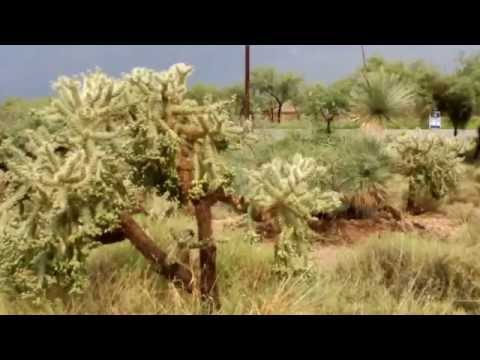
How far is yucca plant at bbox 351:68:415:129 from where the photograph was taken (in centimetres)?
1344

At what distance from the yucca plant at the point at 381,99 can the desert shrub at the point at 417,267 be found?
7.00 metres

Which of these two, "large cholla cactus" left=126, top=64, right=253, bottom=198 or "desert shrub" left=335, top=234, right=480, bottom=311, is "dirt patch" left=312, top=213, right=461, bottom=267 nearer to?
"desert shrub" left=335, top=234, right=480, bottom=311

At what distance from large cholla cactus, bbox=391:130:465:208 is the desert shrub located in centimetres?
458

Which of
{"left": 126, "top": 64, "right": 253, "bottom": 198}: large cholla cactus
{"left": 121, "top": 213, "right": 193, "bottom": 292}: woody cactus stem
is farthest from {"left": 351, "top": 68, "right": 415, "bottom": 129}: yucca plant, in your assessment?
{"left": 121, "top": 213, "right": 193, "bottom": 292}: woody cactus stem

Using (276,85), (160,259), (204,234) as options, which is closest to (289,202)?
(204,234)

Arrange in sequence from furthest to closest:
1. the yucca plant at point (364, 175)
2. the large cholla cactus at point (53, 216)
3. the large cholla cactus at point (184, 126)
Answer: the yucca plant at point (364, 175) < the large cholla cactus at point (184, 126) < the large cholla cactus at point (53, 216)

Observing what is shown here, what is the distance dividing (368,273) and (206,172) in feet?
8.09

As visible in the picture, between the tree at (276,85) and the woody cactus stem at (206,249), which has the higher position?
the tree at (276,85)

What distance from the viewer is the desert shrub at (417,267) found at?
5656mm

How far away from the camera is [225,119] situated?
4.35m

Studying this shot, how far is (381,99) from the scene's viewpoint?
1349 centimetres

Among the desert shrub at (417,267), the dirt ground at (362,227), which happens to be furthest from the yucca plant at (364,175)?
the desert shrub at (417,267)

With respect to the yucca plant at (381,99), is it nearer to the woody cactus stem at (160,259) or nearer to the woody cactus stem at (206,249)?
the woody cactus stem at (206,249)
